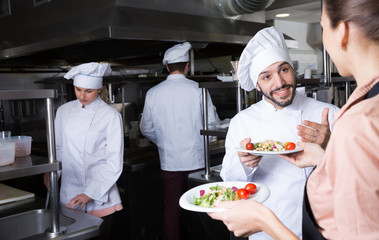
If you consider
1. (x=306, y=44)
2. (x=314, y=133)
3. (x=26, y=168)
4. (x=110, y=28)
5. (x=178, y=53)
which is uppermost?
(x=306, y=44)

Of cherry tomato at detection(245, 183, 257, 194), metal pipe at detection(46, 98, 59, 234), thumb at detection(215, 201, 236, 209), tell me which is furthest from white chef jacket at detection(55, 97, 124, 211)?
thumb at detection(215, 201, 236, 209)

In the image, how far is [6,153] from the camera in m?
1.78

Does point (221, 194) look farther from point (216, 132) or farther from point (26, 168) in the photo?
point (216, 132)

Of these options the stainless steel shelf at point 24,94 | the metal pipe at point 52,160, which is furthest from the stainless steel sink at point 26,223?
the stainless steel shelf at point 24,94

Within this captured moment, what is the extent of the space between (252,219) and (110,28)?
6.79 ft

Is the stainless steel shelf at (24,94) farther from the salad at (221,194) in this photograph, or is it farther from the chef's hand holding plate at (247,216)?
the chef's hand holding plate at (247,216)

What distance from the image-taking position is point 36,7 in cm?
415

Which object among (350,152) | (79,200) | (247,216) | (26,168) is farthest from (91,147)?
(350,152)

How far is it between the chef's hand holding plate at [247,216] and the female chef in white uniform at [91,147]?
1.62 m

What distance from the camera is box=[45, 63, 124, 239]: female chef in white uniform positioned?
8.86ft

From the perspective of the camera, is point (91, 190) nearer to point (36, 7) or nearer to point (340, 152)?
point (340, 152)

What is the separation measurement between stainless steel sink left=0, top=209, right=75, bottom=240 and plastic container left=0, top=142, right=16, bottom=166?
1.57ft

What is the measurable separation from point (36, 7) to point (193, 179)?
252 cm

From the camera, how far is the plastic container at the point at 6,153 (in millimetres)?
1774
